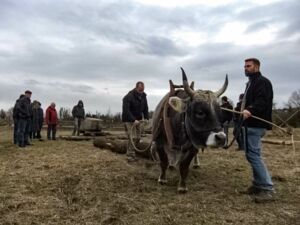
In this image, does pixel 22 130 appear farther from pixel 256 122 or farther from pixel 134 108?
pixel 256 122

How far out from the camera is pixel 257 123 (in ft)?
23.4

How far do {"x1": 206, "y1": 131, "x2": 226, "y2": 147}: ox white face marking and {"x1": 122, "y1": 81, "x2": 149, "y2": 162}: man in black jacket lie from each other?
4159 millimetres

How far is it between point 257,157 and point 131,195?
86.3 inches

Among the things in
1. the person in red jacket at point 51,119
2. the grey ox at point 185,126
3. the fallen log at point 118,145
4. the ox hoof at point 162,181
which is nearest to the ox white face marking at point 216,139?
the grey ox at point 185,126

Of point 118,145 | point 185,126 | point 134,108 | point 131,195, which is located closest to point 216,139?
point 185,126

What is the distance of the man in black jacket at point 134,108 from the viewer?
10.8 metres

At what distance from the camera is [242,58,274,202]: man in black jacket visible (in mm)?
7062

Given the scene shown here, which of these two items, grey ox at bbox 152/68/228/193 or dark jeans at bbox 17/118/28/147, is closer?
grey ox at bbox 152/68/228/193

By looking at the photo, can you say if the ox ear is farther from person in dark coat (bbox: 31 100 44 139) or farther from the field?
person in dark coat (bbox: 31 100 44 139)

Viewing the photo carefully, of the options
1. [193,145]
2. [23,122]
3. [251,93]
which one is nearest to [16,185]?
[193,145]

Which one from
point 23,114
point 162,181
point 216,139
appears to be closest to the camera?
point 216,139

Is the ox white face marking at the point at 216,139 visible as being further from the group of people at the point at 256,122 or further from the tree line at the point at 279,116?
the tree line at the point at 279,116

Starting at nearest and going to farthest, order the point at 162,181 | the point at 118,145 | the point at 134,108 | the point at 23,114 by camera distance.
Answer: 1. the point at 162,181
2. the point at 134,108
3. the point at 118,145
4. the point at 23,114

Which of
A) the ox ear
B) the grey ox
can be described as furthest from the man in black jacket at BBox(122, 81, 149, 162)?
the ox ear
